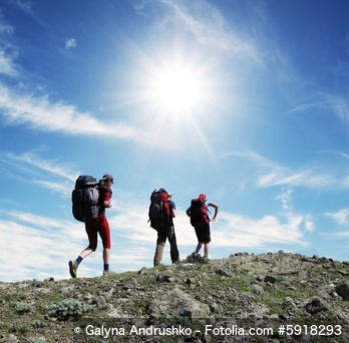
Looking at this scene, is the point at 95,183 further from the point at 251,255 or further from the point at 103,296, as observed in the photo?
the point at 251,255

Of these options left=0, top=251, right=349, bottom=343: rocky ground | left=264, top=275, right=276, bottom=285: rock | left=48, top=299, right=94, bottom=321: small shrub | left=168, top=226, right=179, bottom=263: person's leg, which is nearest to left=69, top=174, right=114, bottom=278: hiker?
left=0, top=251, right=349, bottom=343: rocky ground

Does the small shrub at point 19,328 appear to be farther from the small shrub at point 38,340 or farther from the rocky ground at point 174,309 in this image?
the small shrub at point 38,340

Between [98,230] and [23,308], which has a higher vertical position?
[98,230]

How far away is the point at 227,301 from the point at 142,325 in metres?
2.77

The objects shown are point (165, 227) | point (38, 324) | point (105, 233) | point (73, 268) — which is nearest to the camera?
point (38, 324)

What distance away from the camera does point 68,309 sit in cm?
955

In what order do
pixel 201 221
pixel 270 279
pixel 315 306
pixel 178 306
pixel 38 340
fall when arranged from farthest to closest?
pixel 201 221, pixel 270 279, pixel 315 306, pixel 178 306, pixel 38 340

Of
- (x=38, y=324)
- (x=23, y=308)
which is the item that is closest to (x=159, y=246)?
(x=23, y=308)

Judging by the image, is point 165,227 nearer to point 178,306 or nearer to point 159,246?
point 159,246

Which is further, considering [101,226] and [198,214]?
[198,214]

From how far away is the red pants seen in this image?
44.5 feet

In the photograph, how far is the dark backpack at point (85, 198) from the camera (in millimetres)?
13367

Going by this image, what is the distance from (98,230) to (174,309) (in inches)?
182

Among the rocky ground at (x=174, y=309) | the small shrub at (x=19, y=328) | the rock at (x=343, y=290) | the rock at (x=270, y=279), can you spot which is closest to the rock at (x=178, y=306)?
the rocky ground at (x=174, y=309)
